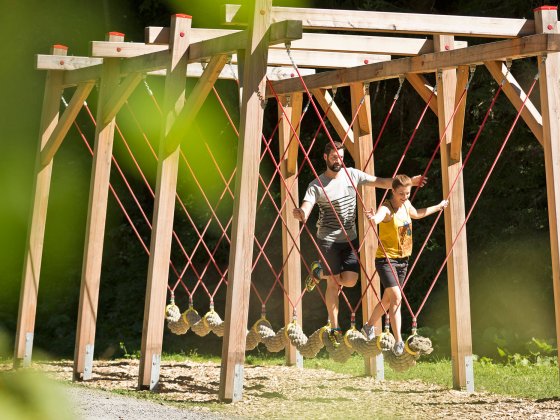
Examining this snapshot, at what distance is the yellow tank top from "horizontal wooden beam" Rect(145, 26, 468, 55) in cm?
133

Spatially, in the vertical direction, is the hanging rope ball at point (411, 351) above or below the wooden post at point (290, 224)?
below

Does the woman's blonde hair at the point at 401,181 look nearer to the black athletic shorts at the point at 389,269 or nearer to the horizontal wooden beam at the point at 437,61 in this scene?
the black athletic shorts at the point at 389,269

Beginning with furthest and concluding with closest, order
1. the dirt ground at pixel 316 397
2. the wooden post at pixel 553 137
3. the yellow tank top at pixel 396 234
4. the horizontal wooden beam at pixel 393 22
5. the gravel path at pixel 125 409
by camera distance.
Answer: the yellow tank top at pixel 396 234 → the horizontal wooden beam at pixel 393 22 → the dirt ground at pixel 316 397 → the wooden post at pixel 553 137 → the gravel path at pixel 125 409

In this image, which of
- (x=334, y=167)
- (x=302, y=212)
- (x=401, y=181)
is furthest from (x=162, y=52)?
(x=401, y=181)

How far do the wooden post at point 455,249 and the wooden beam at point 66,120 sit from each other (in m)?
3.61

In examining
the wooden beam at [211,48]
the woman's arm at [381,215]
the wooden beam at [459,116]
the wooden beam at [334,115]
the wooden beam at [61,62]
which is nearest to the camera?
the wooden beam at [211,48]

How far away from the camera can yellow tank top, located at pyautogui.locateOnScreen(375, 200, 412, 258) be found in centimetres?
759

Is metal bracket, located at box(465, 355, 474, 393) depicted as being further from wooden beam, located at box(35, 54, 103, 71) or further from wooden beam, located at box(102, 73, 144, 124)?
wooden beam, located at box(35, 54, 103, 71)

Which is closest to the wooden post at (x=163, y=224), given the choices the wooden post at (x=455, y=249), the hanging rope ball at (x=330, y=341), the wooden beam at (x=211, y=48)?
the wooden beam at (x=211, y=48)

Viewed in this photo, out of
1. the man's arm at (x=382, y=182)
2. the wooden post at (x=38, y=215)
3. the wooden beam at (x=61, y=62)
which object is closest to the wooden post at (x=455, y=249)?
the man's arm at (x=382, y=182)

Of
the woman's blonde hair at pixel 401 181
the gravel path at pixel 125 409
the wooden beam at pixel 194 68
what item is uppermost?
the wooden beam at pixel 194 68

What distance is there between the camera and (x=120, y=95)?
889cm

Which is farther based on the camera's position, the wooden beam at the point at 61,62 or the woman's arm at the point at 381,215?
the wooden beam at the point at 61,62

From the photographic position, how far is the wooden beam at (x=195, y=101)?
775 centimetres
